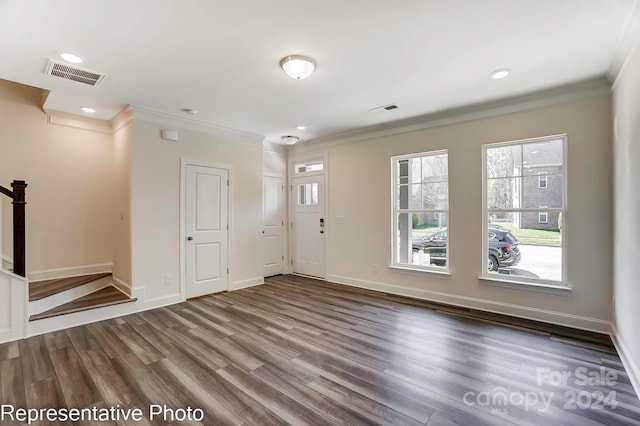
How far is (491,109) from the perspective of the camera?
3811 millimetres

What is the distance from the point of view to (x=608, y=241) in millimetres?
3135

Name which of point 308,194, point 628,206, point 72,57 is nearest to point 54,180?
→ point 72,57

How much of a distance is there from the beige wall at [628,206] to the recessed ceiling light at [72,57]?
4.66 m

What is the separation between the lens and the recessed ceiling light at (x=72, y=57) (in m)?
2.60

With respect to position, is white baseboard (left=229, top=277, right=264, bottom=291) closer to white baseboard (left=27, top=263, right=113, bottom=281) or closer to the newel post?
white baseboard (left=27, top=263, right=113, bottom=281)

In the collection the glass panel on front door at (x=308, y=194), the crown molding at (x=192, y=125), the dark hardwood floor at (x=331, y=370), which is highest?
the crown molding at (x=192, y=125)

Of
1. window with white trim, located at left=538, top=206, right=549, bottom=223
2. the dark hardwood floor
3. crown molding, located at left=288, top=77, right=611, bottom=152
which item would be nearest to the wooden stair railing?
the dark hardwood floor

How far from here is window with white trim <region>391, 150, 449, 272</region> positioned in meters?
4.35

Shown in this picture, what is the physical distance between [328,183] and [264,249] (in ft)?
6.14

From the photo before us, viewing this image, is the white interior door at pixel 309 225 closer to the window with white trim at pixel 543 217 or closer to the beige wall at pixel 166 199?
the beige wall at pixel 166 199

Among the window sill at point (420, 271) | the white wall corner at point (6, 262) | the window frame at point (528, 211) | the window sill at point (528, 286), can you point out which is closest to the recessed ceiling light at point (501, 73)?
the window frame at point (528, 211)

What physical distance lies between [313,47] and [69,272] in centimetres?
472

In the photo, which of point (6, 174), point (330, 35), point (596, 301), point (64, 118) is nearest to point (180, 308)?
point (6, 174)

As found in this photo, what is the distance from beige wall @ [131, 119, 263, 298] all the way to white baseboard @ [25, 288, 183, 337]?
0.28ft
